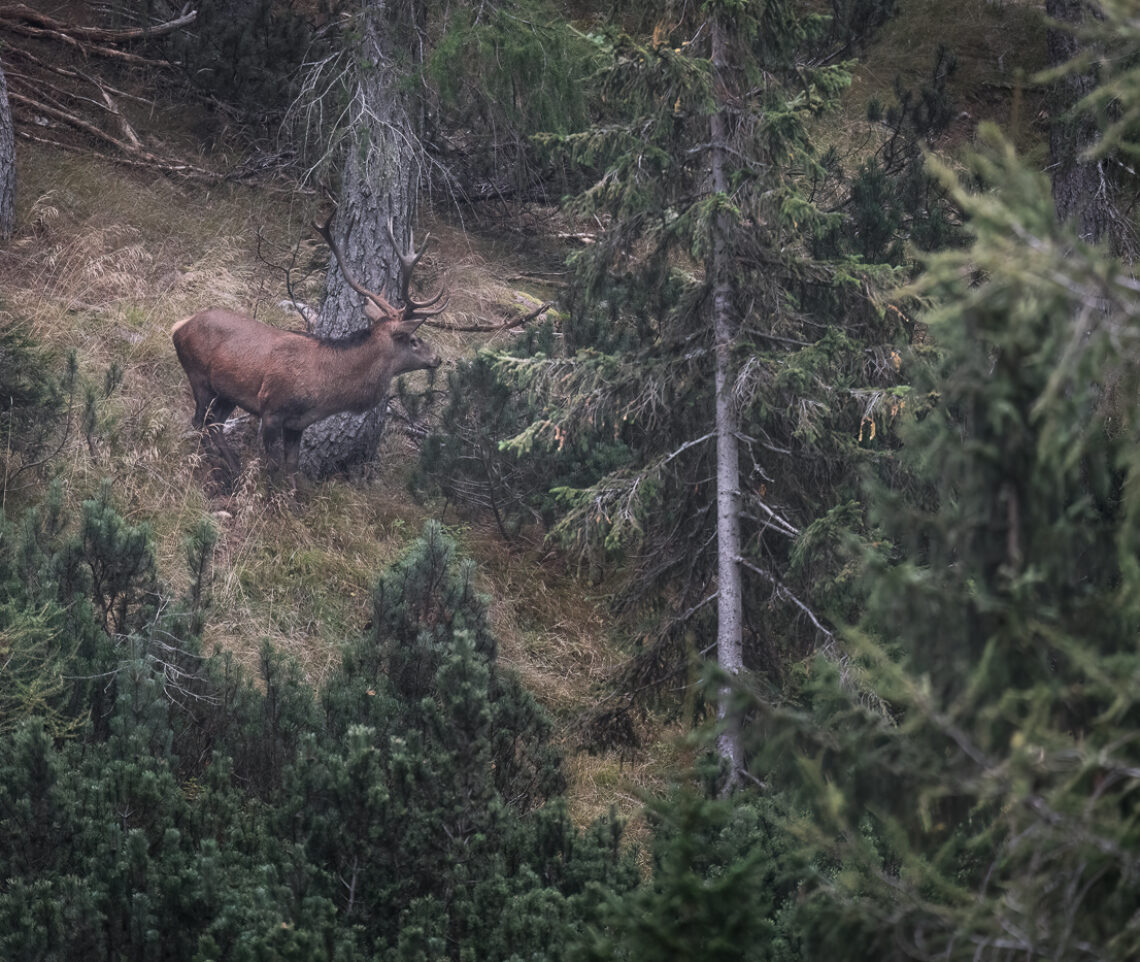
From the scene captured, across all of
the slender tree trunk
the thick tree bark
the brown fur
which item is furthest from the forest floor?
the thick tree bark

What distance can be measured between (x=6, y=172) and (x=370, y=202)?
14.0 ft

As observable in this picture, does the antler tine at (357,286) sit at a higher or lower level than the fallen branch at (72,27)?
lower

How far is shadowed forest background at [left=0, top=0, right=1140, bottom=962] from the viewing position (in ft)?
8.13

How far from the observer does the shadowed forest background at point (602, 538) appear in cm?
248

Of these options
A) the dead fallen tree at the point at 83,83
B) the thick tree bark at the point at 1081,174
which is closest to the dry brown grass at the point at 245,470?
the dead fallen tree at the point at 83,83

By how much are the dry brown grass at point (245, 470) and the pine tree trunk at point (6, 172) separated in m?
0.16

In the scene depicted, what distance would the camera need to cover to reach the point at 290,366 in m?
8.66

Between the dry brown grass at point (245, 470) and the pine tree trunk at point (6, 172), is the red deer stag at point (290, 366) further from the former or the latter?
the pine tree trunk at point (6, 172)

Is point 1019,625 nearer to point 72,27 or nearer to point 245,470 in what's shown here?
point 245,470

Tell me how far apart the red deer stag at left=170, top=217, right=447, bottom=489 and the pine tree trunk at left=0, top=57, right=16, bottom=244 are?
3.51 metres

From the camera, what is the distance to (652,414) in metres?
6.66

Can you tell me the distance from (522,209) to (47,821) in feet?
34.9

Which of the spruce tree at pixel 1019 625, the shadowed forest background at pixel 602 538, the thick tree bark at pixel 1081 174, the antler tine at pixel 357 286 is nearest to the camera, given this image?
the spruce tree at pixel 1019 625

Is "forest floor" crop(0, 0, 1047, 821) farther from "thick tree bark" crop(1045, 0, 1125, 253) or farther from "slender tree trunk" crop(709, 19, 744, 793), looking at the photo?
"thick tree bark" crop(1045, 0, 1125, 253)
